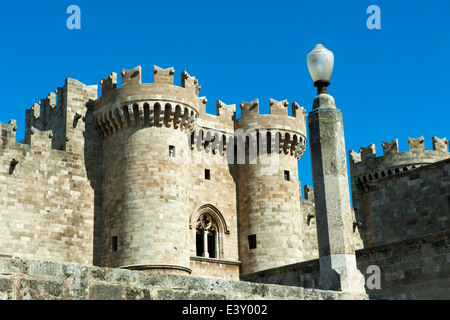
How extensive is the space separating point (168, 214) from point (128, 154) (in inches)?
105

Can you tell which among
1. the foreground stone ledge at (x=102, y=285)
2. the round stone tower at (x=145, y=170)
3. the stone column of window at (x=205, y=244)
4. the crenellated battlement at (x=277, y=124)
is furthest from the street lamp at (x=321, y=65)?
the crenellated battlement at (x=277, y=124)

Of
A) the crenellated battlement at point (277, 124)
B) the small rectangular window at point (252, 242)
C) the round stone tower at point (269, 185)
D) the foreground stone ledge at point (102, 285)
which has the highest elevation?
the crenellated battlement at point (277, 124)

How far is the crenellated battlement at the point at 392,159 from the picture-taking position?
34.0m

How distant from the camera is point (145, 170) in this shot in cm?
2352

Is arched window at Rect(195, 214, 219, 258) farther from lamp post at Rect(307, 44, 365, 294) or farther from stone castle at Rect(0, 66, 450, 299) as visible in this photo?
lamp post at Rect(307, 44, 365, 294)

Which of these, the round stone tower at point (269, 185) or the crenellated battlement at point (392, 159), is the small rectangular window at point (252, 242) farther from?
the crenellated battlement at point (392, 159)

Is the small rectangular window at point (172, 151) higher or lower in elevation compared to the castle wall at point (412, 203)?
higher

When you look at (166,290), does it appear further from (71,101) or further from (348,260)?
(71,101)

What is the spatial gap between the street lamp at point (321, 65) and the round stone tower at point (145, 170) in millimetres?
13561

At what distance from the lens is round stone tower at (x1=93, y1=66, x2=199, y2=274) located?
22.8m

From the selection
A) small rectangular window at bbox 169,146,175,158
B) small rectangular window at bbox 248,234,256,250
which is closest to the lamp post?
small rectangular window at bbox 169,146,175,158

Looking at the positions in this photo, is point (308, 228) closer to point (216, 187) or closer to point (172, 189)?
point (216, 187)
